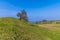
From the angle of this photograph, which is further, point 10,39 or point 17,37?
point 17,37

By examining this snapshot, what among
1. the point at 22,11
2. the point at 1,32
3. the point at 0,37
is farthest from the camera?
the point at 22,11


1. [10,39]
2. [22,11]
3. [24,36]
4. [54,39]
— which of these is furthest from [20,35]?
[22,11]

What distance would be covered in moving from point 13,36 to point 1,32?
1004 millimetres

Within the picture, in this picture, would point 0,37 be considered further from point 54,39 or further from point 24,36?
point 54,39

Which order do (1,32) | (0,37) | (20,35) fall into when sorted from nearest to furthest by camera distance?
(0,37) → (1,32) → (20,35)

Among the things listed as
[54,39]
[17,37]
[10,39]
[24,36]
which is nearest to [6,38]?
[10,39]

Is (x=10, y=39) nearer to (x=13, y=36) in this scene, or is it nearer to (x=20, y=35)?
(x=13, y=36)

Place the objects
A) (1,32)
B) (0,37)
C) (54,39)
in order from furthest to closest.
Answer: (54,39) < (1,32) < (0,37)

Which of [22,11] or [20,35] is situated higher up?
[22,11]

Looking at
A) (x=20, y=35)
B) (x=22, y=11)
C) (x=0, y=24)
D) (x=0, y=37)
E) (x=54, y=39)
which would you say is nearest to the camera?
(x=0, y=37)

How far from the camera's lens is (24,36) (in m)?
15.2

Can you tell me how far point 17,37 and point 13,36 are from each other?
0.61 meters

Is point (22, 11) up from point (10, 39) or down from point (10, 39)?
up

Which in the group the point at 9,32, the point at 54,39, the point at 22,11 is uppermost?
the point at 22,11
